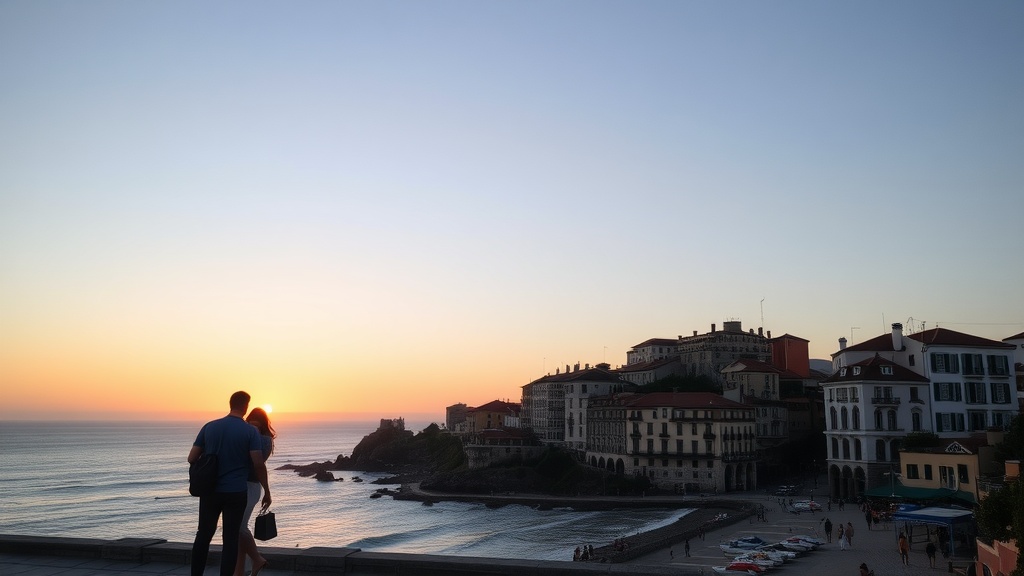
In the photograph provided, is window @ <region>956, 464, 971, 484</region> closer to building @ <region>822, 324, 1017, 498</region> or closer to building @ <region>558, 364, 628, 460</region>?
building @ <region>822, 324, 1017, 498</region>

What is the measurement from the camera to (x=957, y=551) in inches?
1489

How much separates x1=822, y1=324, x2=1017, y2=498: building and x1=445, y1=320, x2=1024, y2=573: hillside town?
0.11 metres

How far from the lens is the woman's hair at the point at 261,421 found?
793 cm

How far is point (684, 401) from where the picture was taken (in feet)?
276

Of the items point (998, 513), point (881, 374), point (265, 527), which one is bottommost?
point (998, 513)

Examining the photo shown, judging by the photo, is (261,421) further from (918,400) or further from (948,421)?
(948,421)

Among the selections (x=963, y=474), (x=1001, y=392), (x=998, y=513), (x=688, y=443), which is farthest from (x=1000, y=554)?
(x=688, y=443)

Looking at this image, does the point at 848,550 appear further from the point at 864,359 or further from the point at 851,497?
the point at 864,359

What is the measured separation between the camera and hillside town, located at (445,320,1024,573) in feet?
182

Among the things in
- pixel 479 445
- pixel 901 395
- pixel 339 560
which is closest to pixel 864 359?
pixel 901 395

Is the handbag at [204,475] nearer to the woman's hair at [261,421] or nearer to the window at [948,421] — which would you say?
the woman's hair at [261,421]

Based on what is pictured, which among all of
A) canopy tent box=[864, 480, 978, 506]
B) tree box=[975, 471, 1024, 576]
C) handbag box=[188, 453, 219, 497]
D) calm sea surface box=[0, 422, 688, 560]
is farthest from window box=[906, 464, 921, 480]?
handbag box=[188, 453, 219, 497]

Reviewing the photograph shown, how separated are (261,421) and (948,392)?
7038 cm

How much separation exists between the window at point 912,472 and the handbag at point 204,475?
181 feet
